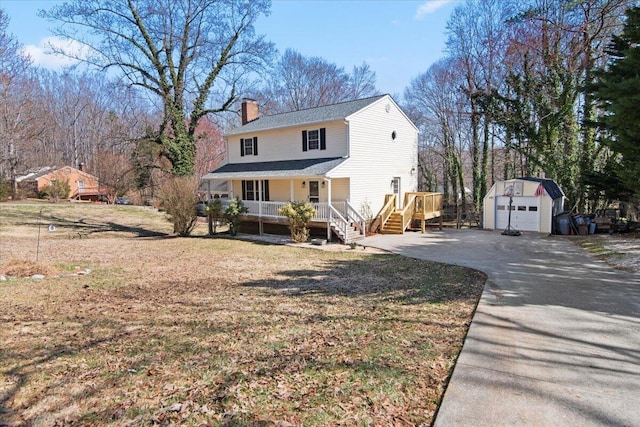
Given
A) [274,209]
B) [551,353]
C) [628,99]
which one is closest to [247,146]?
[274,209]

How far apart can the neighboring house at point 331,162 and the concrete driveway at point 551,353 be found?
8.76 metres

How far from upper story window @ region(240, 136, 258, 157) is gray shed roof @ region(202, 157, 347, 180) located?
26.8 inches

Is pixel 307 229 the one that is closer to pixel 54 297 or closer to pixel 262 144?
pixel 262 144

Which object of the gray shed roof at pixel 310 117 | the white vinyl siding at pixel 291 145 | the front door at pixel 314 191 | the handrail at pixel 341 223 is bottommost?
the handrail at pixel 341 223

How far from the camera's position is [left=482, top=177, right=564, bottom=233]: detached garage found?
18016 mm

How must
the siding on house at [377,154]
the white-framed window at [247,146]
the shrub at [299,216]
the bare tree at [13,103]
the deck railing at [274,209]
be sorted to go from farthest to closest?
the bare tree at [13,103] < the white-framed window at [247,146] < the siding on house at [377,154] < the deck railing at [274,209] < the shrub at [299,216]

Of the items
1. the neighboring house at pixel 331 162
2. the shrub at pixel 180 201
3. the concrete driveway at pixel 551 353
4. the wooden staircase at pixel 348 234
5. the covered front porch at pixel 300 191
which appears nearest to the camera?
the concrete driveway at pixel 551 353

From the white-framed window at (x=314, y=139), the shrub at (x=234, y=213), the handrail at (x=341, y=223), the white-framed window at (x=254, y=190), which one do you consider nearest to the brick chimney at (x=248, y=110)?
the white-framed window at (x=254, y=190)

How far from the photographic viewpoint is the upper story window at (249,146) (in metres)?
22.0

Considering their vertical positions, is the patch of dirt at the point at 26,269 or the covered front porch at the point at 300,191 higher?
the covered front porch at the point at 300,191

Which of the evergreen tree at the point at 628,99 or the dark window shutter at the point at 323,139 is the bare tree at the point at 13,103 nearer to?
the dark window shutter at the point at 323,139

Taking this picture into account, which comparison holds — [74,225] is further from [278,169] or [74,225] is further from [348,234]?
[348,234]

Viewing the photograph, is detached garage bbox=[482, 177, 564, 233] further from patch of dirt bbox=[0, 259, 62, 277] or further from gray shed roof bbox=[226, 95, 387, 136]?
patch of dirt bbox=[0, 259, 62, 277]

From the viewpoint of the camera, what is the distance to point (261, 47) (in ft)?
80.9
